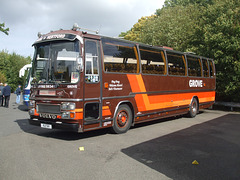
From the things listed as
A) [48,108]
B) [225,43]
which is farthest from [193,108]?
[48,108]

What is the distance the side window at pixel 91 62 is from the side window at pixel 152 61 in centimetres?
256

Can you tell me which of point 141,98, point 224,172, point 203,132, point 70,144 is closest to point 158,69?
point 141,98

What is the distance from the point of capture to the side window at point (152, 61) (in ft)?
33.3

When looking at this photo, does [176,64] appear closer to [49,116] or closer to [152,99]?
[152,99]

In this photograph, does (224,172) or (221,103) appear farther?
(221,103)

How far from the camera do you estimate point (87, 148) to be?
6.89 metres

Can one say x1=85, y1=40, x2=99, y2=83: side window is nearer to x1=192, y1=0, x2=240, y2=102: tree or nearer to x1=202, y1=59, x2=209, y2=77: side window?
x1=202, y1=59, x2=209, y2=77: side window

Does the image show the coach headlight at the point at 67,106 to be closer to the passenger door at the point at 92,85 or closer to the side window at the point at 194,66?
the passenger door at the point at 92,85

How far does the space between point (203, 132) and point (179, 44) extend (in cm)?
1526

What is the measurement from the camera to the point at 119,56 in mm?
9016

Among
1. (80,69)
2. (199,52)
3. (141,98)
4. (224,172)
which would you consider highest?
(199,52)

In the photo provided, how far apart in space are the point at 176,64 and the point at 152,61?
7.19 ft

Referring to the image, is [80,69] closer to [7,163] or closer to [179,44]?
[7,163]

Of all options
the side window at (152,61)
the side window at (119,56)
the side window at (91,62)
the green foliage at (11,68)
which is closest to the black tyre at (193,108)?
the side window at (152,61)
